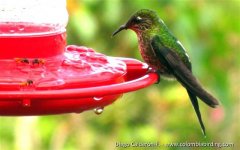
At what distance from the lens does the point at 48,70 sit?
268 cm

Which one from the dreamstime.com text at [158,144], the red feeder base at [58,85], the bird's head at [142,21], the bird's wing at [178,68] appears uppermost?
the red feeder base at [58,85]

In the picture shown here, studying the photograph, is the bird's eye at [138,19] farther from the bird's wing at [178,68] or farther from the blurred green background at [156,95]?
the blurred green background at [156,95]

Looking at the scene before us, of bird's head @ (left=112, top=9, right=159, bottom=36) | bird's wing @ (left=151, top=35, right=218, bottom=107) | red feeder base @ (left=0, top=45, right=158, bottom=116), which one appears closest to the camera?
red feeder base @ (left=0, top=45, right=158, bottom=116)

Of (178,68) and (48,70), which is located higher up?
(48,70)

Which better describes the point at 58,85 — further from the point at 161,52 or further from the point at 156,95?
the point at 156,95

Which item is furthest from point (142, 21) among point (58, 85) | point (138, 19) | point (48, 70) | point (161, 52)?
point (58, 85)

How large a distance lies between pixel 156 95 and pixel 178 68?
182 cm

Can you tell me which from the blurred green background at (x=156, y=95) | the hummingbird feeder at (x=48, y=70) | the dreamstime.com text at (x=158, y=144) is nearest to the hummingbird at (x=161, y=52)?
the hummingbird feeder at (x=48, y=70)

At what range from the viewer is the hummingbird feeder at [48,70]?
8.04ft

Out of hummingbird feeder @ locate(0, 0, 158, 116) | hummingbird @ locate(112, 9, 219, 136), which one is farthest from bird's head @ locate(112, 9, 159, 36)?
hummingbird feeder @ locate(0, 0, 158, 116)

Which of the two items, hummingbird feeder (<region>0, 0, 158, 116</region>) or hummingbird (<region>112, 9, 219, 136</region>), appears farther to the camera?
hummingbird (<region>112, 9, 219, 136</region>)

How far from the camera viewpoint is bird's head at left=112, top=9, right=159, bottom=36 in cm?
364

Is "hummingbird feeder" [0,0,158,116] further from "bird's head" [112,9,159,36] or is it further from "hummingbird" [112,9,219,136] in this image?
"bird's head" [112,9,159,36]

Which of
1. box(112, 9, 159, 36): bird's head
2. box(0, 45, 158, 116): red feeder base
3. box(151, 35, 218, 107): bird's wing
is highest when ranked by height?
box(0, 45, 158, 116): red feeder base
